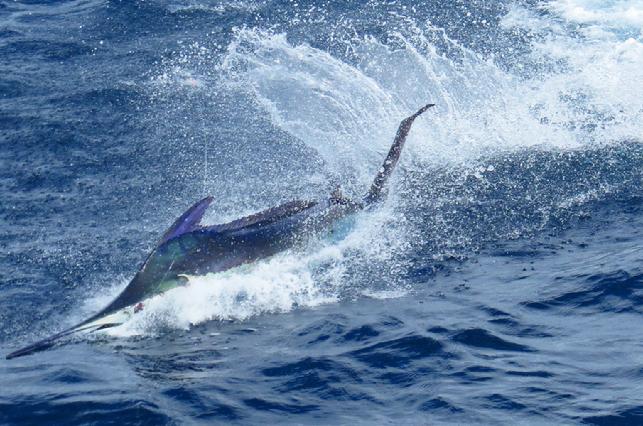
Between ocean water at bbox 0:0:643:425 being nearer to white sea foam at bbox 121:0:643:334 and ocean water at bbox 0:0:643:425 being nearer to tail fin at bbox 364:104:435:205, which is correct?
white sea foam at bbox 121:0:643:334

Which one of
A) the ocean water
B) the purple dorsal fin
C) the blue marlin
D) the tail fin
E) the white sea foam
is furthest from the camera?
the tail fin

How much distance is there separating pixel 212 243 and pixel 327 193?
4221mm

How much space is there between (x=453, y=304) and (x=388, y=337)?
1432 millimetres

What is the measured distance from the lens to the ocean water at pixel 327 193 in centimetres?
1151

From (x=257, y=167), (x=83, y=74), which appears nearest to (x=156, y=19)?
(x=83, y=74)

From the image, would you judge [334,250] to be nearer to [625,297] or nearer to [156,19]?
[625,297]

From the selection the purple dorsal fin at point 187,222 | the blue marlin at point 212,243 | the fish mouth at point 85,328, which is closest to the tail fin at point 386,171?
the blue marlin at point 212,243

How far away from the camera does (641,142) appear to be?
18.9 meters

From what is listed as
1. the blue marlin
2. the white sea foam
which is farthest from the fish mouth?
Result: the white sea foam

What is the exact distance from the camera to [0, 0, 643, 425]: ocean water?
11508mm

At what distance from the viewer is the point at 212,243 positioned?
14219 mm

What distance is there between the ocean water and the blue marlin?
0.82 feet

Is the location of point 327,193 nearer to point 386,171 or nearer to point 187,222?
point 386,171

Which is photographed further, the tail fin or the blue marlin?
the tail fin
